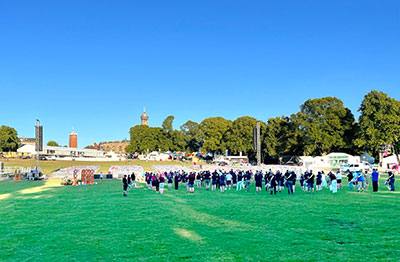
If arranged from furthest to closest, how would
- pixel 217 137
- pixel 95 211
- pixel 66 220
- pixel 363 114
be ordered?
pixel 217 137
pixel 363 114
pixel 95 211
pixel 66 220

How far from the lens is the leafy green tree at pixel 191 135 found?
10634 cm

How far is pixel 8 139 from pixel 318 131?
9614cm

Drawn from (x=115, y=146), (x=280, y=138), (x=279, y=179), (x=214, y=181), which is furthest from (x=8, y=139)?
(x=279, y=179)

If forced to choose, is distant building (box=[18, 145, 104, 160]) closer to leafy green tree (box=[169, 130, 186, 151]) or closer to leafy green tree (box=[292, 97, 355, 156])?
leafy green tree (box=[169, 130, 186, 151])

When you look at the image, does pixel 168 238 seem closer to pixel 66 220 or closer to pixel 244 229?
pixel 244 229

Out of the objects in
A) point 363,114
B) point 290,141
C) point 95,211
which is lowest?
point 95,211

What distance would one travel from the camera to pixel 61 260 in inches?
356

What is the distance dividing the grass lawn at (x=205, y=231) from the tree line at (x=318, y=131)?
44341mm

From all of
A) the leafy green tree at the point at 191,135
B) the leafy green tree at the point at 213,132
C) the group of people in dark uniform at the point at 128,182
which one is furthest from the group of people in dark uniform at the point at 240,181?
the leafy green tree at the point at 191,135

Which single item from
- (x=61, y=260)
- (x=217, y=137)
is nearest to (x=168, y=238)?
(x=61, y=260)

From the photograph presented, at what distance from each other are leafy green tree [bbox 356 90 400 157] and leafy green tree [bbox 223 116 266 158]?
96.0ft

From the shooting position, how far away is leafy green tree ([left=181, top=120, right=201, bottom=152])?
106338 mm

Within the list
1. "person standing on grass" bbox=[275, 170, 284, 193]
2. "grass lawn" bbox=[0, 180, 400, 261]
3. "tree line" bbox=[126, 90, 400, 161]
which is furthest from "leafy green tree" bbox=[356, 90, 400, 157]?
"grass lawn" bbox=[0, 180, 400, 261]

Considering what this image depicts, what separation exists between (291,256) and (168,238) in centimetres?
410
